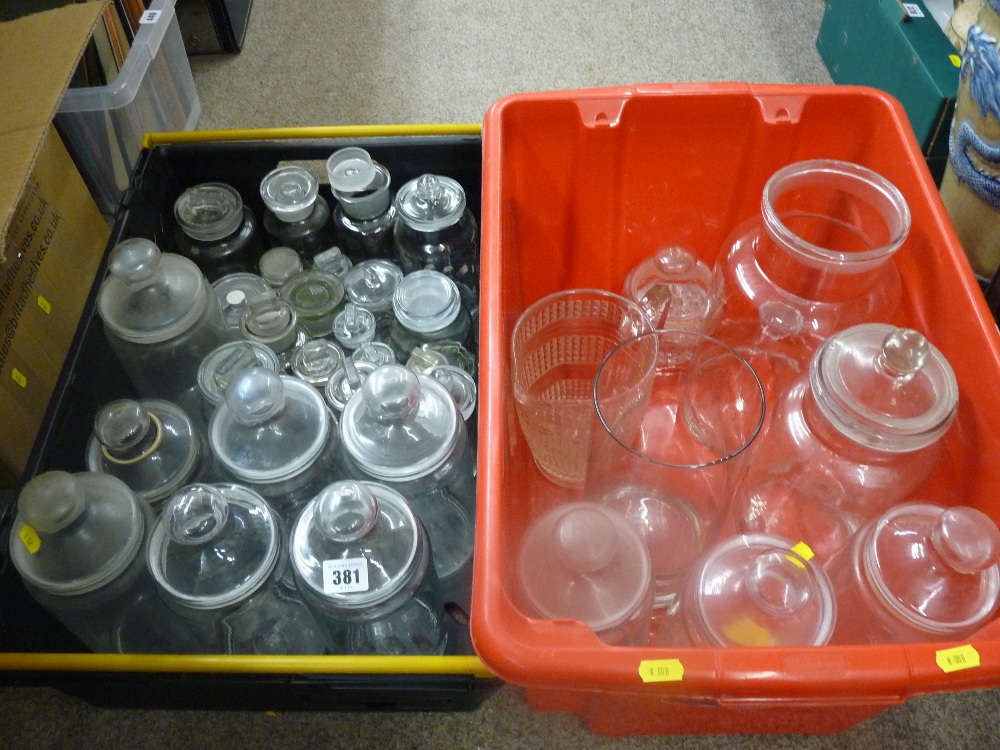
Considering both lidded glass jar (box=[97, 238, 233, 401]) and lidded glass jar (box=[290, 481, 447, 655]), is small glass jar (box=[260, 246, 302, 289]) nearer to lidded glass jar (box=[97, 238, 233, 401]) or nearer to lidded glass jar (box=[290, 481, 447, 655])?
lidded glass jar (box=[97, 238, 233, 401])

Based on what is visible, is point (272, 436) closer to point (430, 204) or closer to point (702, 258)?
point (430, 204)

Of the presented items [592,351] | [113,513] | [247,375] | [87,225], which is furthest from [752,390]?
[87,225]

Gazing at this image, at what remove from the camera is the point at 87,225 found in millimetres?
891

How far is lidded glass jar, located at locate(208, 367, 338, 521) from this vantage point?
1.88ft

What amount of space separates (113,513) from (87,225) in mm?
489

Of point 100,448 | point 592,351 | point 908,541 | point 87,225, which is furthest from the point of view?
point 87,225

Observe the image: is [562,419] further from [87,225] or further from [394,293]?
[87,225]

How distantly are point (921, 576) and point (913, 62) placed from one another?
0.73 meters

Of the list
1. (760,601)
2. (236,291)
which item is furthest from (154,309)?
(760,601)

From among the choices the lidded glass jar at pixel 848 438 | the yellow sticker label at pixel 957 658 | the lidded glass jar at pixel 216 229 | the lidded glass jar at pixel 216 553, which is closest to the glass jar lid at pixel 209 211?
the lidded glass jar at pixel 216 229

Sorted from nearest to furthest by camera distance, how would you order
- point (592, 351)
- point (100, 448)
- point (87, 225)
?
point (100, 448) < point (592, 351) < point (87, 225)

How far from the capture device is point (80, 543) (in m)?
0.54

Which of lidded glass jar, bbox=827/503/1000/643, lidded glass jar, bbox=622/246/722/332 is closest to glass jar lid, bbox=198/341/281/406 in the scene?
lidded glass jar, bbox=622/246/722/332

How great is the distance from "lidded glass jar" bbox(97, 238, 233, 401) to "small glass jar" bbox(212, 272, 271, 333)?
0.05 meters
